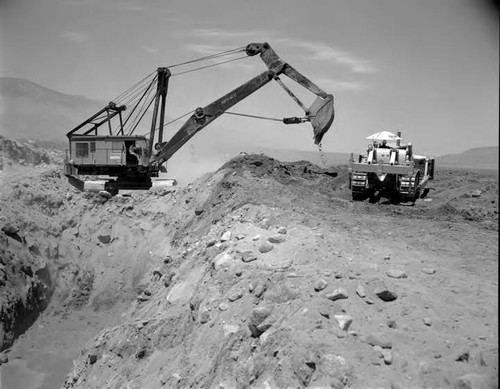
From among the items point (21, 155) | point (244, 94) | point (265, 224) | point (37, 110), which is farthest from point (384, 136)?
point (37, 110)

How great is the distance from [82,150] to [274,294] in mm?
8778

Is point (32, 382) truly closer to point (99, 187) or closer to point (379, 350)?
point (99, 187)

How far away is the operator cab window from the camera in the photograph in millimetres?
14180

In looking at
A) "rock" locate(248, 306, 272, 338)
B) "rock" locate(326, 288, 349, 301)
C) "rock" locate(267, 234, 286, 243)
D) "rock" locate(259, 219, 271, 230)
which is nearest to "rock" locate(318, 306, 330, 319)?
"rock" locate(326, 288, 349, 301)

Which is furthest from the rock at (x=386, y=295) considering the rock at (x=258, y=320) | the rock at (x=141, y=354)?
the rock at (x=141, y=354)

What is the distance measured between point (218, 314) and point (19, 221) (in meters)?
11.0

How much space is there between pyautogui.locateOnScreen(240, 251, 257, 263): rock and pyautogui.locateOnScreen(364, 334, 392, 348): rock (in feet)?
10.6

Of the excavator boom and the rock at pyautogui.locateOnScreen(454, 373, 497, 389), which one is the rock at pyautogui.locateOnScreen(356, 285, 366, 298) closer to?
the rock at pyautogui.locateOnScreen(454, 373, 497, 389)

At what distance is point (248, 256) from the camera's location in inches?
359

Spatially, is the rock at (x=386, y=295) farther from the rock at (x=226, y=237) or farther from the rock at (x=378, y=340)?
the rock at (x=226, y=237)

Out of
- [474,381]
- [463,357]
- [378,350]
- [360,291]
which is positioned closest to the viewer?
[474,381]

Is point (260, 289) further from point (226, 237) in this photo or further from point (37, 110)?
point (37, 110)

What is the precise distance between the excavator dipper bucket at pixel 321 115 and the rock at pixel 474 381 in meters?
9.83

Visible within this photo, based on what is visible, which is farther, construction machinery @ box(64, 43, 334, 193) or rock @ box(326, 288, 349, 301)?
construction machinery @ box(64, 43, 334, 193)
